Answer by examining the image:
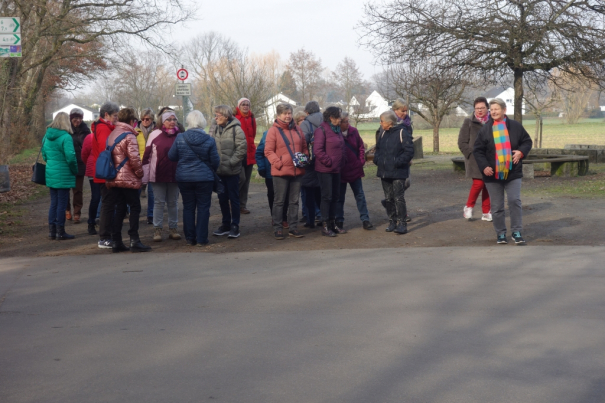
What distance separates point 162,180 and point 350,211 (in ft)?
12.6

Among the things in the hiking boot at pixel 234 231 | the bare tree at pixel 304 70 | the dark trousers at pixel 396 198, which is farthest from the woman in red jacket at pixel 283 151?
the bare tree at pixel 304 70

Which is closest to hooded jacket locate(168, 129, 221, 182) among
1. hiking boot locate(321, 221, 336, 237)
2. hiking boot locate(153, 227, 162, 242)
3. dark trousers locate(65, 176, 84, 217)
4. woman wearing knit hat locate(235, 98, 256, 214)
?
hiking boot locate(153, 227, 162, 242)

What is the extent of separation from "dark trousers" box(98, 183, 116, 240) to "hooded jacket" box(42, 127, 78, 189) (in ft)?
3.76

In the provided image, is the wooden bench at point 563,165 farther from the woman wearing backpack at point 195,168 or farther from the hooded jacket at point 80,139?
the hooded jacket at point 80,139

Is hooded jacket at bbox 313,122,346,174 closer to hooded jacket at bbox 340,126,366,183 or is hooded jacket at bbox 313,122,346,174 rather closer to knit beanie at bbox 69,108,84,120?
hooded jacket at bbox 340,126,366,183

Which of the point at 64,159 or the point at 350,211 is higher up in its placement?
the point at 64,159

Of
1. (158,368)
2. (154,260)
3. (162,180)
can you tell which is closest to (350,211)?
(162,180)

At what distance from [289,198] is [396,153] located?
1619 mm

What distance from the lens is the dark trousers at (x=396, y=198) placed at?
31.0 feet

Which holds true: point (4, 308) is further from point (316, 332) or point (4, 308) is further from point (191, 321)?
point (316, 332)

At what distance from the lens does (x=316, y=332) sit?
16.7 feet

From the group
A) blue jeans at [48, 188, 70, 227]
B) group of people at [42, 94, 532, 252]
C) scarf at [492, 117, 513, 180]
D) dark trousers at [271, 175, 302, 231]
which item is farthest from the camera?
blue jeans at [48, 188, 70, 227]

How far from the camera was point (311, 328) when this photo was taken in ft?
17.1

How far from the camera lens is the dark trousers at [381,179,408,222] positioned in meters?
9.45
